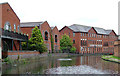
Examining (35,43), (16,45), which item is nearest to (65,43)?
(35,43)

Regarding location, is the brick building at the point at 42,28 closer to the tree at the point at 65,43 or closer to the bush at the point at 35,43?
the bush at the point at 35,43

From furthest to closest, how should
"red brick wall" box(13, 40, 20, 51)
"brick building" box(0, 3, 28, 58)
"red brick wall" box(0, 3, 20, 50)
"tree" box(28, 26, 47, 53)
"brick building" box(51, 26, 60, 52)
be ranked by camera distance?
"brick building" box(51, 26, 60, 52), "tree" box(28, 26, 47, 53), "red brick wall" box(13, 40, 20, 51), "red brick wall" box(0, 3, 20, 50), "brick building" box(0, 3, 28, 58)

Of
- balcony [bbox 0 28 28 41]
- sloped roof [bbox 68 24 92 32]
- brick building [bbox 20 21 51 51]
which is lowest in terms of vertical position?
balcony [bbox 0 28 28 41]

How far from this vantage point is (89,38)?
81.1 meters

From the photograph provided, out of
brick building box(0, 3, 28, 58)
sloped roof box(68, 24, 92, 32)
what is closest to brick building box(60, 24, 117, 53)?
sloped roof box(68, 24, 92, 32)

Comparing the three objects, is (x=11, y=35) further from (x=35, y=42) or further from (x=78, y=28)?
(x=78, y=28)

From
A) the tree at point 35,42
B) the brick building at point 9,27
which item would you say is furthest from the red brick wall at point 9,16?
the tree at point 35,42

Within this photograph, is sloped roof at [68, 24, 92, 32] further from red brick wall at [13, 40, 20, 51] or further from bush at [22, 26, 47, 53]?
red brick wall at [13, 40, 20, 51]

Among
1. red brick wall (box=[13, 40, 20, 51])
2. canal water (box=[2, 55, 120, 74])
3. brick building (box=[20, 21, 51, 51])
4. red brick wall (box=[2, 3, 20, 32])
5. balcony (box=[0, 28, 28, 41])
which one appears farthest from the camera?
brick building (box=[20, 21, 51, 51])

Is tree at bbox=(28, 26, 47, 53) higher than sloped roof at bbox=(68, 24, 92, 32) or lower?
lower

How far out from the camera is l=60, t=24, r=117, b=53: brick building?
252ft

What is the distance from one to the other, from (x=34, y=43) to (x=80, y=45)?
34.1m

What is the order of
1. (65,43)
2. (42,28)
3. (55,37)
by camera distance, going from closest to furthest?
(42,28) → (55,37) → (65,43)

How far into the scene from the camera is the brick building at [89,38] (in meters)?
76.7
